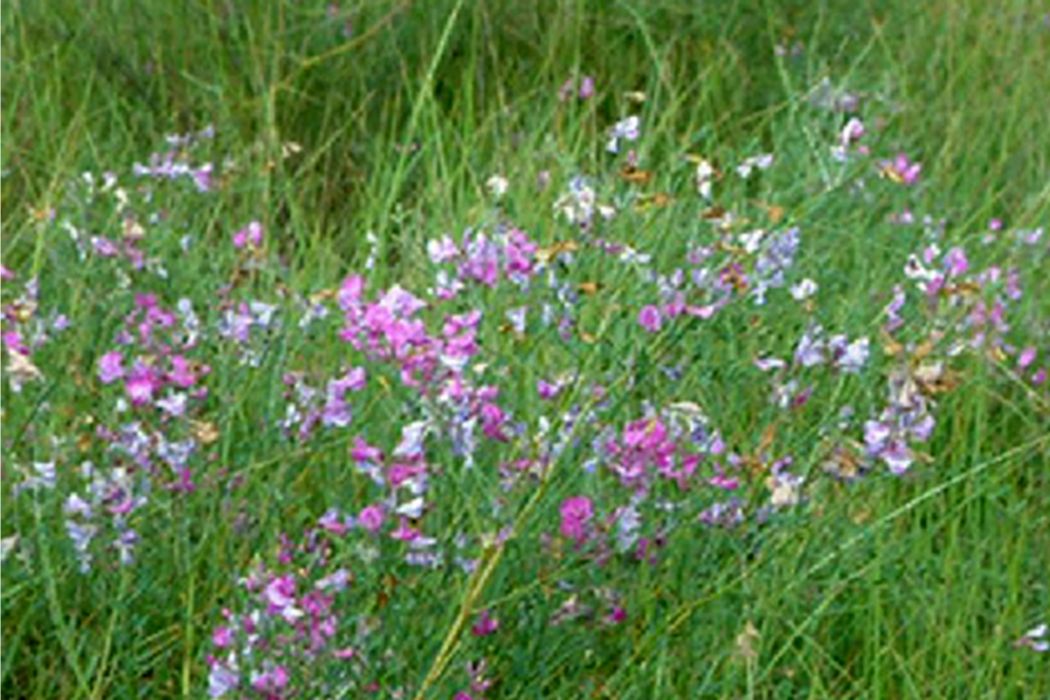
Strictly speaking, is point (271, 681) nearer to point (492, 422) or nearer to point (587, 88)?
point (492, 422)

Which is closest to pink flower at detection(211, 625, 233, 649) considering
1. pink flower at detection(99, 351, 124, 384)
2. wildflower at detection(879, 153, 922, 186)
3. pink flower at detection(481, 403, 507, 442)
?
pink flower at detection(481, 403, 507, 442)

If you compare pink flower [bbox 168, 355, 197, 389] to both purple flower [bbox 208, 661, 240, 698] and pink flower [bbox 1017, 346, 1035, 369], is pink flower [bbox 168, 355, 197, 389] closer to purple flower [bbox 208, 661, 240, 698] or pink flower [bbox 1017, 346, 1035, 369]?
purple flower [bbox 208, 661, 240, 698]

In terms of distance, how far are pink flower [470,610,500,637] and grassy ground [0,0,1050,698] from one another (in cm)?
2

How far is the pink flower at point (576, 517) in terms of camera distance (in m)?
1.96

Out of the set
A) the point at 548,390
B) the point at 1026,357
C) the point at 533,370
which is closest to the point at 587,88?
the point at 1026,357

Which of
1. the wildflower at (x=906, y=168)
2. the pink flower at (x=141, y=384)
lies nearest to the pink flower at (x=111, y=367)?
the pink flower at (x=141, y=384)

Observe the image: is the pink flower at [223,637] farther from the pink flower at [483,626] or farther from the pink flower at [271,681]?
the pink flower at [483,626]

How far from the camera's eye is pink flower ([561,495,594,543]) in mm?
1960

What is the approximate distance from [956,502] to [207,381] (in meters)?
0.94

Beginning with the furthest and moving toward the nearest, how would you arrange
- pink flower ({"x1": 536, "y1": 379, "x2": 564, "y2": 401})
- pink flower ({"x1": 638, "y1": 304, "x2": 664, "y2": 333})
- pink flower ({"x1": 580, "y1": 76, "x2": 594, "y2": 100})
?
pink flower ({"x1": 580, "y1": 76, "x2": 594, "y2": 100}), pink flower ({"x1": 536, "y1": 379, "x2": 564, "y2": 401}), pink flower ({"x1": 638, "y1": 304, "x2": 664, "y2": 333})

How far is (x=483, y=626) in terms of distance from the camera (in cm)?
200

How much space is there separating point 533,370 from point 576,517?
0.63m

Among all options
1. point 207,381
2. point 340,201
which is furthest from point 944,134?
point 207,381

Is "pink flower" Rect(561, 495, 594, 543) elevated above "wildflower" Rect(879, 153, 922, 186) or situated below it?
above
